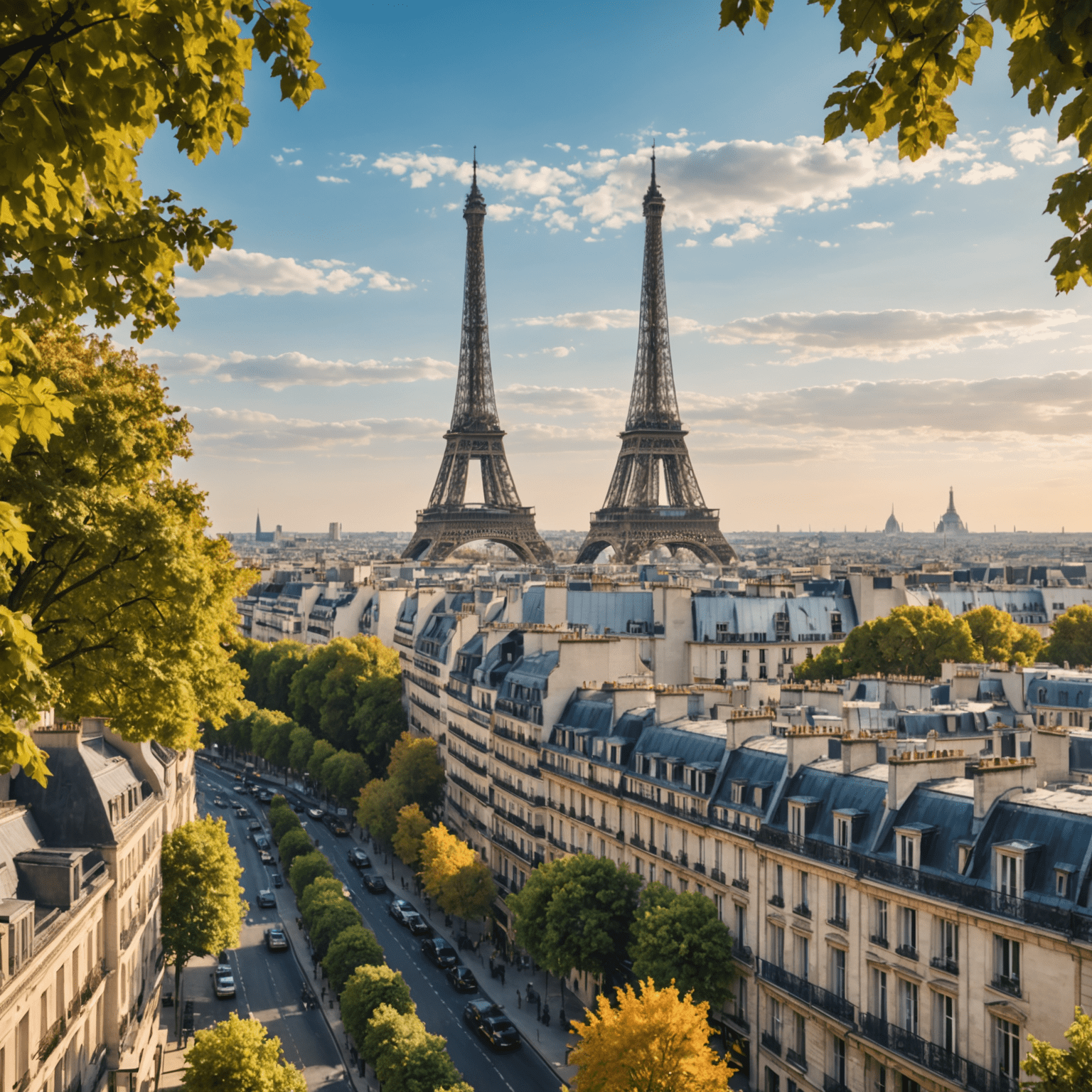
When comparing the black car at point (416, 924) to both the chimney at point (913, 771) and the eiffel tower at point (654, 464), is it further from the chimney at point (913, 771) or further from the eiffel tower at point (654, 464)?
the eiffel tower at point (654, 464)

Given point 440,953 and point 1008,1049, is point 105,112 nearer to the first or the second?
point 1008,1049

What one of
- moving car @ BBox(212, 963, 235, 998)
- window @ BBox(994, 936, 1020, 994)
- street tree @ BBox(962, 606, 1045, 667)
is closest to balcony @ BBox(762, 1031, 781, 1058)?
window @ BBox(994, 936, 1020, 994)

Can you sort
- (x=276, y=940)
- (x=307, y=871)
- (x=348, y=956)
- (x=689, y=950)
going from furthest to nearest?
(x=307, y=871)
(x=276, y=940)
(x=348, y=956)
(x=689, y=950)

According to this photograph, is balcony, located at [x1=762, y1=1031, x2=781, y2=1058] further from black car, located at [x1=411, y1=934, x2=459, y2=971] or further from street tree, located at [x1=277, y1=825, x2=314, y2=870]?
street tree, located at [x1=277, y1=825, x2=314, y2=870]

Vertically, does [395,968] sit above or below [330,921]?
below

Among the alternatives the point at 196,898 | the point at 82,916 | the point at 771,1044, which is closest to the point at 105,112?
the point at 82,916
